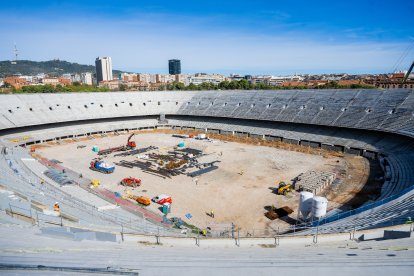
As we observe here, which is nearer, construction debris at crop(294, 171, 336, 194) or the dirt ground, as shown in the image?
the dirt ground

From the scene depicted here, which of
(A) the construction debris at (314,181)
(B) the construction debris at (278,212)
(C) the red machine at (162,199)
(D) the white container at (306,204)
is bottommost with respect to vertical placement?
(B) the construction debris at (278,212)

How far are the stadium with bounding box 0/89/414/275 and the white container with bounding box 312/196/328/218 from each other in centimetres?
58

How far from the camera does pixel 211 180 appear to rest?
2945 cm

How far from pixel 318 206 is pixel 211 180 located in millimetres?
13067

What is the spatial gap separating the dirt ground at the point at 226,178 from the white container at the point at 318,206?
2.71 m

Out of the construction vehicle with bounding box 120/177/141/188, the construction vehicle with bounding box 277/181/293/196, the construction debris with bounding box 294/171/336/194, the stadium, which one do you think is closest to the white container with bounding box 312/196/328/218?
the stadium

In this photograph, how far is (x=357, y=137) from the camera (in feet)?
132

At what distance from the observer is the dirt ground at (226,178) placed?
2241 centimetres

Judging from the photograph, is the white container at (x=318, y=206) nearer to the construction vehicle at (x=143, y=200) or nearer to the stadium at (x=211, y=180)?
the stadium at (x=211, y=180)

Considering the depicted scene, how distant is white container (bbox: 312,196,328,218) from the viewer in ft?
61.1

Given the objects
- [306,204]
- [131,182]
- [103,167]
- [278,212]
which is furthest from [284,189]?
[103,167]

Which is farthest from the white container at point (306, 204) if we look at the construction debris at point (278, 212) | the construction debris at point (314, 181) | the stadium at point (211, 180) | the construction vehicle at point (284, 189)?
the construction debris at point (314, 181)

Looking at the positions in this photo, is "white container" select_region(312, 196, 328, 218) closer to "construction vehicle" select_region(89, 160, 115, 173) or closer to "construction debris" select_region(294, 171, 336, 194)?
"construction debris" select_region(294, 171, 336, 194)

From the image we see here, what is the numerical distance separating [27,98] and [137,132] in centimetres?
2200
